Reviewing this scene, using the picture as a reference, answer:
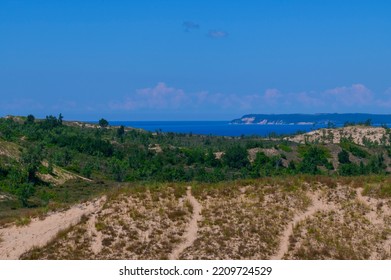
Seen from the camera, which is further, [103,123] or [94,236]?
[103,123]

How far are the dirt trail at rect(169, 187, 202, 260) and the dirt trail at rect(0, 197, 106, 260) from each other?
13.6 ft

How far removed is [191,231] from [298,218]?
193 inches

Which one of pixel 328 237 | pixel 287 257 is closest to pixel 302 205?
pixel 328 237

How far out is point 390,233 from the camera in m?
25.6

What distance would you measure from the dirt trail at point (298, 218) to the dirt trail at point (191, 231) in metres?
3.38

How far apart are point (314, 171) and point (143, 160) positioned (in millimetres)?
26919

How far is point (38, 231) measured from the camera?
83.8 feet

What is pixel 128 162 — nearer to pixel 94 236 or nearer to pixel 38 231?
pixel 38 231

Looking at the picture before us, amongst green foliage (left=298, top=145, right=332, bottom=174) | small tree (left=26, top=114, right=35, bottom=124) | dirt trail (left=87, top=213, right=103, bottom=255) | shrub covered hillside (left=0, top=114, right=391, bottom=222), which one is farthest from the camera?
small tree (left=26, top=114, right=35, bottom=124)

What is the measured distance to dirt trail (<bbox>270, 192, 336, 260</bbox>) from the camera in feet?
79.3

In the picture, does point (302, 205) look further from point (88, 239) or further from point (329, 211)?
point (88, 239)

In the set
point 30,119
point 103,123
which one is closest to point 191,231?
point 30,119

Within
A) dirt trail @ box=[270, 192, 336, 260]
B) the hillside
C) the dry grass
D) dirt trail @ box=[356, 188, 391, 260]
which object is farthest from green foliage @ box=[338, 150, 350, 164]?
dirt trail @ box=[270, 192, 336, 260]

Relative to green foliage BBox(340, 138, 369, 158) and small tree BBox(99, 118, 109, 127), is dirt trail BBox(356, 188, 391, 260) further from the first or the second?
small tree BBox(99, 118, 109, 127)
